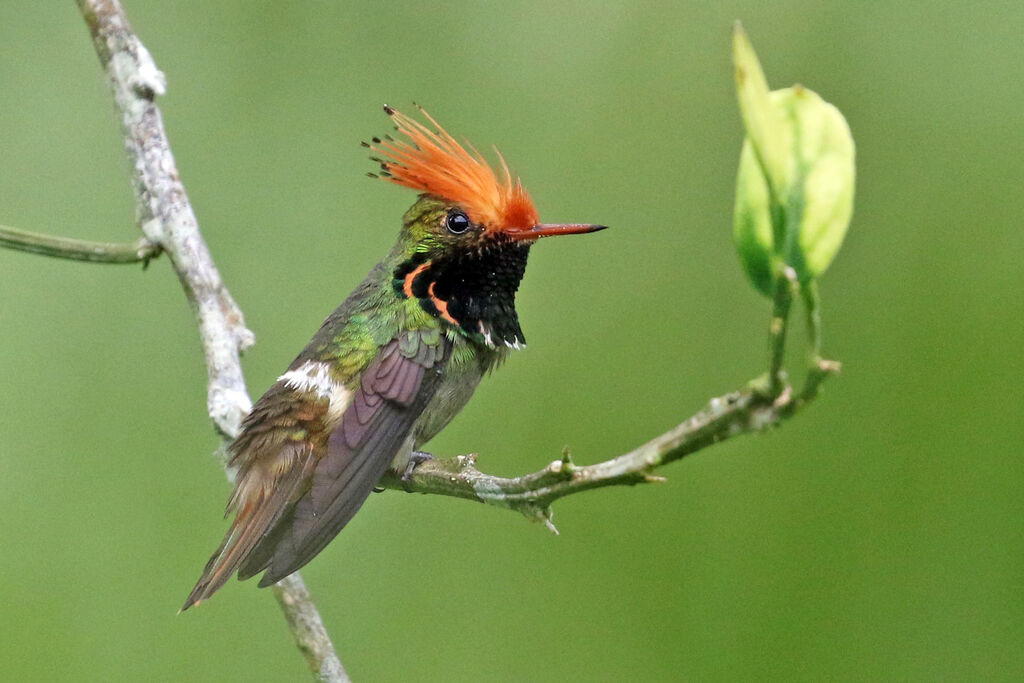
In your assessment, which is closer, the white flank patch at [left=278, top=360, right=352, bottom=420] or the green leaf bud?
the green leaf bud

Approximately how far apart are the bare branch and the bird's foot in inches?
20.0

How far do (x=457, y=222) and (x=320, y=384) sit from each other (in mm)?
408

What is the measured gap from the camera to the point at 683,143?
323 centimetres

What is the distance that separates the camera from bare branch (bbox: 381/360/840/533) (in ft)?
2.51

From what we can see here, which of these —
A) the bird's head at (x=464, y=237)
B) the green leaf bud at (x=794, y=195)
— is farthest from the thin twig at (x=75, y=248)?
the green leaf bud at (x=794, y=195)

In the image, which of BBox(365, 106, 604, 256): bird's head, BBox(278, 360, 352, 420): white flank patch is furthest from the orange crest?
BBox(278, 360, 352, 420): white flank patch

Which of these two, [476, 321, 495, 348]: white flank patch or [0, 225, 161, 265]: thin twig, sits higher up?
[0, 225, 161, 265]: thin twig

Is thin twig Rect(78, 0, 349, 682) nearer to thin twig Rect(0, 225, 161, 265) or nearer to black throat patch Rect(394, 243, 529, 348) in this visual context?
thin twig Rect(0, 225, 161, 265)

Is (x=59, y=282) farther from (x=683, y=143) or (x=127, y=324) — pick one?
(x=683, y=143)

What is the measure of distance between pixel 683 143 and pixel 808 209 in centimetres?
257

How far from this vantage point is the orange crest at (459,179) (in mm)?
1949

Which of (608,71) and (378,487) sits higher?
(608,71)

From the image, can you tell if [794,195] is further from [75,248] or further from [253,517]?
[75,248]

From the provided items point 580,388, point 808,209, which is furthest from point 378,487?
point 808,209
